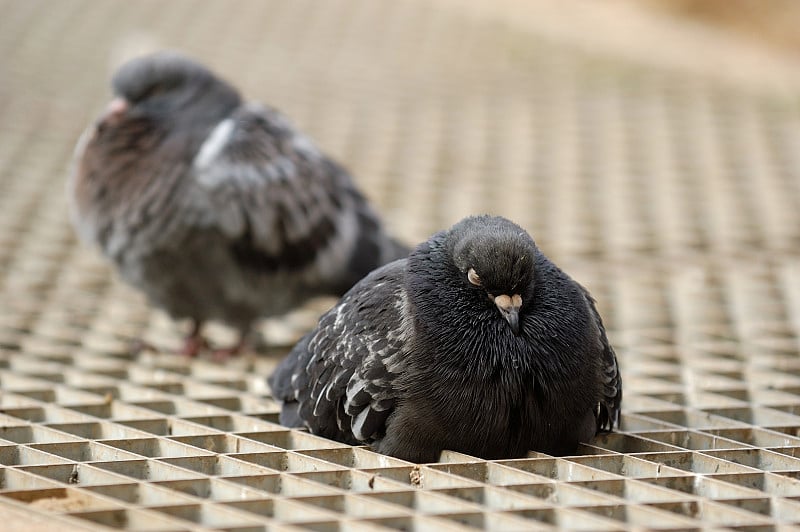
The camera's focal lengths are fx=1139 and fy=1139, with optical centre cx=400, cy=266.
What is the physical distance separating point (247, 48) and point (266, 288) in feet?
26.1

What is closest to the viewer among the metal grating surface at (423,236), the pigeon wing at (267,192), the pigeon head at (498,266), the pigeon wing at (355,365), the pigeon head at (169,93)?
the metal grating surface at (423,236)

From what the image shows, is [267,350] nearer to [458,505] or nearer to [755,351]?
[755,351]

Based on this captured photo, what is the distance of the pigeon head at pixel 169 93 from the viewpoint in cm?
664

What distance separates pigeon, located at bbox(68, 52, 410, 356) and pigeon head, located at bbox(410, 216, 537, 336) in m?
2.51

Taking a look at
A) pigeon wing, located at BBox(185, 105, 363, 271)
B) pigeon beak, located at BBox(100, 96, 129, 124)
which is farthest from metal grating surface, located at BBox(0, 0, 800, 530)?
pigeon beak, located at BBox(100, 96, 129, 124)

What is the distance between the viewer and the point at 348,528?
3.27 meters

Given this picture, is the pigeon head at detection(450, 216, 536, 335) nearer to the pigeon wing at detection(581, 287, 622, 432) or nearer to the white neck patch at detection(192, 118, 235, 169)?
the pigeon wing at detection(581, 287, 622, 432)

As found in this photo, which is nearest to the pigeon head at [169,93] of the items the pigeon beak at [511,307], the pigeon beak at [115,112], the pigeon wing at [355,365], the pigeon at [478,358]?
the pigeon beak at [115,112]

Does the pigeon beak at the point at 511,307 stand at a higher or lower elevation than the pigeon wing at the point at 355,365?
higher

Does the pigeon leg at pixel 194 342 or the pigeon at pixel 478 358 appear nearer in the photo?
the pigeon at pixel 478 358

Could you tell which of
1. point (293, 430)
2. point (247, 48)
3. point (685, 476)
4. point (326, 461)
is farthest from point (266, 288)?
point (247, 48)

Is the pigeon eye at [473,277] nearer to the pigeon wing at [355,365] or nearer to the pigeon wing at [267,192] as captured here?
the pigeon wing at [355,365]

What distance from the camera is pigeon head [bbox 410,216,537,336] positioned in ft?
12.4

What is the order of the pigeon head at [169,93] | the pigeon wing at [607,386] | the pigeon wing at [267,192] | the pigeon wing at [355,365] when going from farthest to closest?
the pigeon head at [169,93] → the pigeon wing at [267,192] → the pigeon wing at [607,386] → the pigeon wing at [355,365]
